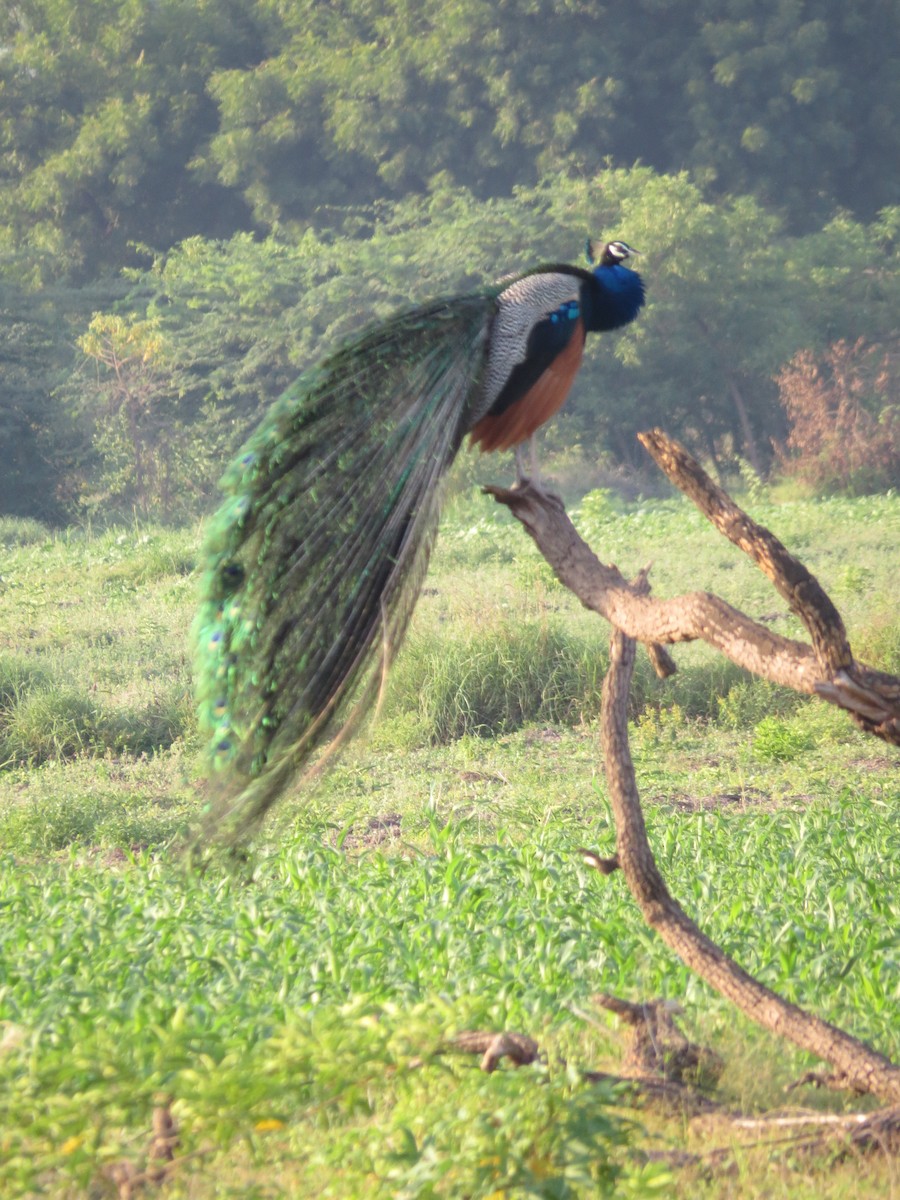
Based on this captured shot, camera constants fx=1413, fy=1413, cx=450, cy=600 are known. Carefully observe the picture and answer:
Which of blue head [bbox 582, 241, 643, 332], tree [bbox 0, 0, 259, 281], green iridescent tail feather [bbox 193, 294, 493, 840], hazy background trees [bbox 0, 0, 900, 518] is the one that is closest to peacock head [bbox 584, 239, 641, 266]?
blue head [bbox 582, 241, 643, 332]

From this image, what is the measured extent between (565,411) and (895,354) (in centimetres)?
482

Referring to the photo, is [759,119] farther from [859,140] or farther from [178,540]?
[178,540]

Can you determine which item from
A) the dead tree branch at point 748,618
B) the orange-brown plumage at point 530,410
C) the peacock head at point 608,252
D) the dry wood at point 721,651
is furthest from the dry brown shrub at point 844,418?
the dead tree branch at point 748,618

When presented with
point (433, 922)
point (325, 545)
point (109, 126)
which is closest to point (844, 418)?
point (109, 126)

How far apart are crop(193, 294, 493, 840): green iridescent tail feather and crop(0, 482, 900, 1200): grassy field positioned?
0.15 metres

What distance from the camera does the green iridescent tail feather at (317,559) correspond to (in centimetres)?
322

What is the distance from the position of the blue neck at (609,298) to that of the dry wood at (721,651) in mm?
1315

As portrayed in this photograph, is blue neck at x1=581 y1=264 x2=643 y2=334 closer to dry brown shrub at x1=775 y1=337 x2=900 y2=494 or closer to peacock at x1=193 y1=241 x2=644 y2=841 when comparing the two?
peacock at x1=193 y1=241 x2=644 y2=841

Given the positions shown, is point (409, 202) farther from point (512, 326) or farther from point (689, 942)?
point (689, 942)

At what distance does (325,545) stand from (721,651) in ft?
3.21

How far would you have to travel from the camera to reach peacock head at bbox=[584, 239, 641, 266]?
4613 mm

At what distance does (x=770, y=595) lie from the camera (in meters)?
9.64

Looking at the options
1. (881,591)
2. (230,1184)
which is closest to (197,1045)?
(230,1184)

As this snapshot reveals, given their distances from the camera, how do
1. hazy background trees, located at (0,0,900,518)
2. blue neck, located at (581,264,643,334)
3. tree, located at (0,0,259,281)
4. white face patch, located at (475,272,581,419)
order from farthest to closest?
tree, located at (0,0,259,281)
hazy background trees, located at (0,0,900,518)
blue neck, located at (581,264,643,334)
white face patch, located at (475,272,581,419)
